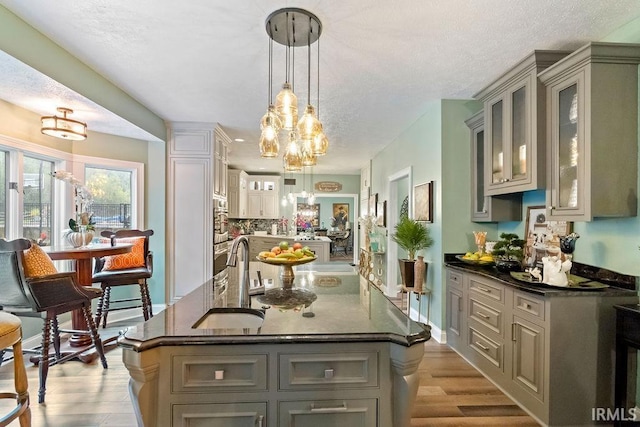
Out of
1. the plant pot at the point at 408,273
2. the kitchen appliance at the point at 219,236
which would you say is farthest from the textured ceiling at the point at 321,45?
the plant pot at the point at 408,273

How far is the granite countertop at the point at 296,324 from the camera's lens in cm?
113

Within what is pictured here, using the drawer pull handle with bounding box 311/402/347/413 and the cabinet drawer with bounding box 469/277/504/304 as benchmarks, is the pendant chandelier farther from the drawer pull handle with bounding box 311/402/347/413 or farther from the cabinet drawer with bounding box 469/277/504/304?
the cabinet drawer with bounding box 469/277/504/304

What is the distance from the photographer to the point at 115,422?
202 centimetres

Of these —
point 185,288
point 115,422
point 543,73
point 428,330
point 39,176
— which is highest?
point 543,73

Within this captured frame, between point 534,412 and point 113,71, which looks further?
point 113,71

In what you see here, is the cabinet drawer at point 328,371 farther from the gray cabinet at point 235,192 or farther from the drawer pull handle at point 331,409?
the gray cabinet at point 235,192

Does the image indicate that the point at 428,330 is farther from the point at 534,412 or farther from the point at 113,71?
the point at 113,71

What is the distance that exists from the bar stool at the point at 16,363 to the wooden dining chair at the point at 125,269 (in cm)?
156

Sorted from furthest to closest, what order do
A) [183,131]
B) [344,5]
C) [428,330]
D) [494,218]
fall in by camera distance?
[183,131] → [494,218] → [344,5] → [428,330]

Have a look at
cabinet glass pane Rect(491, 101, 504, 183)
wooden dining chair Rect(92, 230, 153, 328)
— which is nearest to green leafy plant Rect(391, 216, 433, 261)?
cabinet glass pane Rect(491, 101, 504, 183)

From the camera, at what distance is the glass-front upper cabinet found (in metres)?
2.41

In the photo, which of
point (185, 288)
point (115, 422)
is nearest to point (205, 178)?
Result: point (185, 288)

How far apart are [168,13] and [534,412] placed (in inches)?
140

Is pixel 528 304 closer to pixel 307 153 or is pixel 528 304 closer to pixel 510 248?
pixel 510 248
